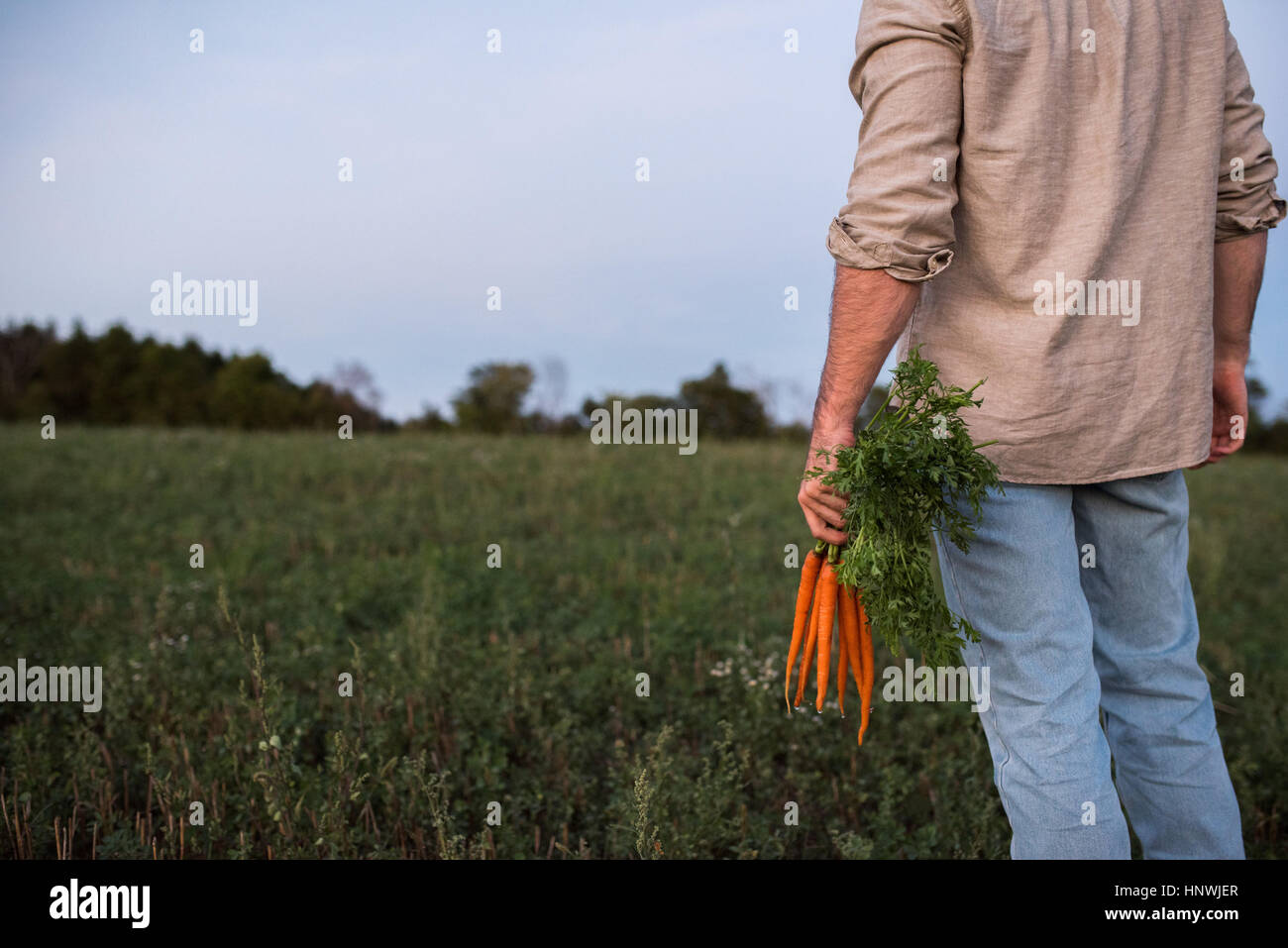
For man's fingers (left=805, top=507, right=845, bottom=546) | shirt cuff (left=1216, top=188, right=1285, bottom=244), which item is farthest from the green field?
shirt cuff (left=1216, top=188, right=1285, bottom=244)

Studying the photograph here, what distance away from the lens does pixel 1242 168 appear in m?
2.46

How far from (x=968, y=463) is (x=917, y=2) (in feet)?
3.34

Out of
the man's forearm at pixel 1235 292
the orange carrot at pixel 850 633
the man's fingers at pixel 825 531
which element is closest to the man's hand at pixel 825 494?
the man's fingers at pixel 825 531

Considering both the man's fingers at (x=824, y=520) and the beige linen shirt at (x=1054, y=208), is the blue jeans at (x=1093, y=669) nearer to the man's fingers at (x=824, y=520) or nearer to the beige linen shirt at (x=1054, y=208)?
the beige linen shirt at (x=1054, y=208)

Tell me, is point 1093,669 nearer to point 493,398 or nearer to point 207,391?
point 493,398

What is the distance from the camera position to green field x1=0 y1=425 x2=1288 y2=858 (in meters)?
3.17

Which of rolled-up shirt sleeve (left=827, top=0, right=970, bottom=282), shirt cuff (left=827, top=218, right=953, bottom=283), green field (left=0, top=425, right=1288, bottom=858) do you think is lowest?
green field (left=0, top=425, right=1288, bottom=858)

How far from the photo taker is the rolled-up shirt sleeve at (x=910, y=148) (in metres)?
1.98

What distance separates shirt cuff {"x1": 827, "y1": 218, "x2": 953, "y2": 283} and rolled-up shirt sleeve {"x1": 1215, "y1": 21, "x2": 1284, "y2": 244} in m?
1.01

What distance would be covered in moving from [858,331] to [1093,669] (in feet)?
3.24

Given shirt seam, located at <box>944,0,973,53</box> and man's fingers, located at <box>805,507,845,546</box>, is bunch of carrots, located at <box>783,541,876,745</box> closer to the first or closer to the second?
man's fingers, located at <box>805,507,845,546</box>

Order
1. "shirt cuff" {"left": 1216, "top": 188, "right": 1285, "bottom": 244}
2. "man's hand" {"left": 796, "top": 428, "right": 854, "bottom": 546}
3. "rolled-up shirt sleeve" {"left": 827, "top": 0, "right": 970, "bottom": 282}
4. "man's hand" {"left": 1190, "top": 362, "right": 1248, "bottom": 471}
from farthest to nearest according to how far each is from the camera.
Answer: "man's hand" {"left": 1190, "top": 362, "right": 1248, "bottom": 471}, "shirt cuff" {"left": 1216, "top": 188, "right": 1285, "bottom": 244}, "man's hand" {"left": 796, "top": 428, "right": 854, "bottom": 546}, "rolled-up shirt sleeve" {"left": 827, "top": 0, "right": 970, "bottom": 282}

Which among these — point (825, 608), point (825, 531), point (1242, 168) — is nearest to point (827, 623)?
point (825, 608)
